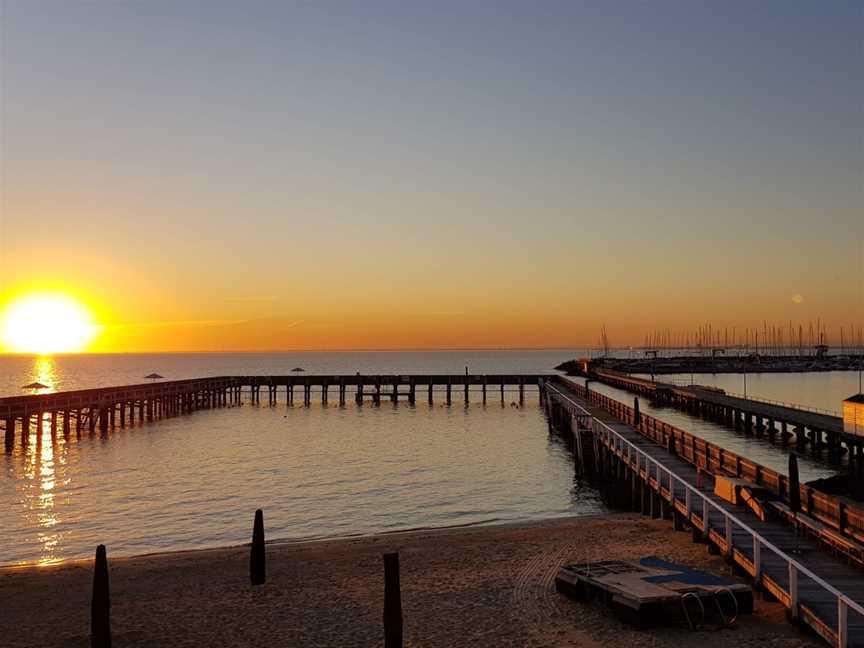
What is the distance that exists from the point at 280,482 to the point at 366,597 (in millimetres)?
17752

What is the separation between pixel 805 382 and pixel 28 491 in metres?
121

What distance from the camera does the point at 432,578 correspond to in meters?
17.2

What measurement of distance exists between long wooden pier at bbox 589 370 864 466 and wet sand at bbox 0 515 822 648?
18092mm

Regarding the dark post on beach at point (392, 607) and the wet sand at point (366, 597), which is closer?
the dark post on beach at point (392, 607)

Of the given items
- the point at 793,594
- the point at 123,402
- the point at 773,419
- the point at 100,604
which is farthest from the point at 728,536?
the point at 123,402

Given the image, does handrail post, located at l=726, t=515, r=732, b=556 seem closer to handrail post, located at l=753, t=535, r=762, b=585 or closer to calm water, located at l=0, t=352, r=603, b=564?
handrail post, located at l=753, t=535, r=762, b=585

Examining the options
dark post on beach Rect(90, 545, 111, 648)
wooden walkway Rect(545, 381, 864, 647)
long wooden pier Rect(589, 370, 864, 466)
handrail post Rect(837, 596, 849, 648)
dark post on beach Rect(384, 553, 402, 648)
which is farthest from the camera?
long wooden pier Rect(589, 370, 864, 466)

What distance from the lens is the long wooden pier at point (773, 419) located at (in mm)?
36312

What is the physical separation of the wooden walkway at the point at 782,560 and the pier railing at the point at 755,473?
70cm

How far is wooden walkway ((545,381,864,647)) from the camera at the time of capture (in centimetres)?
1071

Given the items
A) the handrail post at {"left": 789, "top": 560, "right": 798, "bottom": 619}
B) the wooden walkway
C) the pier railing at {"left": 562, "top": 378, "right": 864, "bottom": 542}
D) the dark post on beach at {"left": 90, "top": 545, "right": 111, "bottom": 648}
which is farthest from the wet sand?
the pier railing at {"left": 562, "top": 378, "right": 864, "bottom": 542}

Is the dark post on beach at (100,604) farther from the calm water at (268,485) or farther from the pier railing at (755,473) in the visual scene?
the pier railing at (755,473)

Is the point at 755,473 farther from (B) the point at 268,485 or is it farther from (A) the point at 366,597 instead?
(B) the point at 268,485

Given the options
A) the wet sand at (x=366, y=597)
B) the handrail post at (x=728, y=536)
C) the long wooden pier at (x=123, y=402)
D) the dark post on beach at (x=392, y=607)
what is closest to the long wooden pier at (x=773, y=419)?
the long wooden pier at (x=123, y=402)
